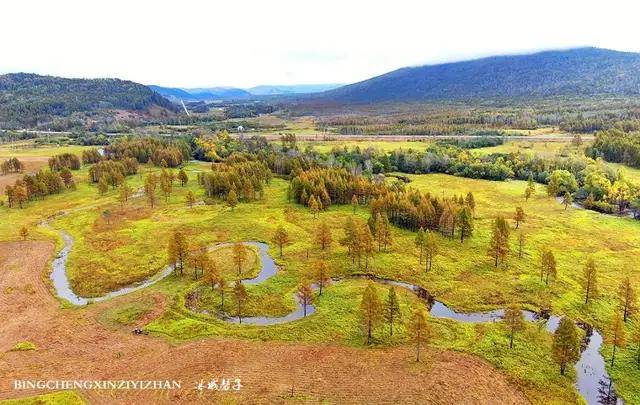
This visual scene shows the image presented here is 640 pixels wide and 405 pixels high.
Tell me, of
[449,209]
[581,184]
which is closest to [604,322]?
[449,209]

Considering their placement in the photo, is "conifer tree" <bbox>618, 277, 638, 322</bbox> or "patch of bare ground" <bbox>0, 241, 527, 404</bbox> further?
"conifer tree" <bbox>618, 277, 638, 322</bbox>

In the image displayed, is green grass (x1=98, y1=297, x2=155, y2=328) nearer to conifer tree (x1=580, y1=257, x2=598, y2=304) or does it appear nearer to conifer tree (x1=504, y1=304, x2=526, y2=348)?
conifer tree (x1=504, y1=304, x2=526, y2=348)

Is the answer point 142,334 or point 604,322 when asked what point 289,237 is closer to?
point 142,334


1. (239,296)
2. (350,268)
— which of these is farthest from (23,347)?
(350,268)

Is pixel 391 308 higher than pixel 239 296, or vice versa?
pixel 391 308

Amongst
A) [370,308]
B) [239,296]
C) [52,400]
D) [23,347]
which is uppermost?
[370,308]

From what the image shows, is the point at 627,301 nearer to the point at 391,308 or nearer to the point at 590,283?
the point at 590,283

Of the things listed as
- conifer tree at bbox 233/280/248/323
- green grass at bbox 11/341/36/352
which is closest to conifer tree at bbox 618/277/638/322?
conifer tree at bbox 233/280/248/323
